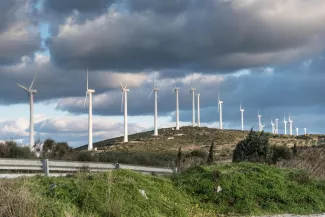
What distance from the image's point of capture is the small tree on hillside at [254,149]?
116 feet

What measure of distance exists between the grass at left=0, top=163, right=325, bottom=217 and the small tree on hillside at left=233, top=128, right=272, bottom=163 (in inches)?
455

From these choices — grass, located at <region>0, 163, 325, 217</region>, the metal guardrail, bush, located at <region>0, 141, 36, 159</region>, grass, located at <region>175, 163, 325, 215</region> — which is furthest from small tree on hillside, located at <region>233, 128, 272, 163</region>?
the metal guardrail

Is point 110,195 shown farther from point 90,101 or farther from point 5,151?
point 90,101

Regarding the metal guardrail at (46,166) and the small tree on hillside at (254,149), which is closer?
the metal guardrail at (46,166)

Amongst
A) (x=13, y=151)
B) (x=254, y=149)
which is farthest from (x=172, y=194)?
(x=254, y=149)

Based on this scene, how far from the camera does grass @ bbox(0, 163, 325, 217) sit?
12023 mm

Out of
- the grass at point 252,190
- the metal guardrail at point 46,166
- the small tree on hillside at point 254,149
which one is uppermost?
the small tree on hillside at point 254,149

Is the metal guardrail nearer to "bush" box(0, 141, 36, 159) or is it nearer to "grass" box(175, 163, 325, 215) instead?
"grass" box(175, 163, 325, 215)

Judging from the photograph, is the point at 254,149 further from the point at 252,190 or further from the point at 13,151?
the point at 252,190

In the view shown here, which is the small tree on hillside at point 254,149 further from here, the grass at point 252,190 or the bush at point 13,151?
the bush at point 13,151

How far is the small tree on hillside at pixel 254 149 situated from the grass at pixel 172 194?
37.9ft

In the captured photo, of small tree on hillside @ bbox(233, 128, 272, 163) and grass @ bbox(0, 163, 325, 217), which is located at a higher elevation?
small tree on hillside @ bbox(233, 128, 272, 163)

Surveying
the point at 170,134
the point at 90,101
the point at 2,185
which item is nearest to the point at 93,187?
the point at 2,185

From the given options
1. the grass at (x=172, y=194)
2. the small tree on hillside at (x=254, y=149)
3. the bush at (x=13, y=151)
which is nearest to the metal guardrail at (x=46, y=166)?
the grass at (x=172, y=194)
